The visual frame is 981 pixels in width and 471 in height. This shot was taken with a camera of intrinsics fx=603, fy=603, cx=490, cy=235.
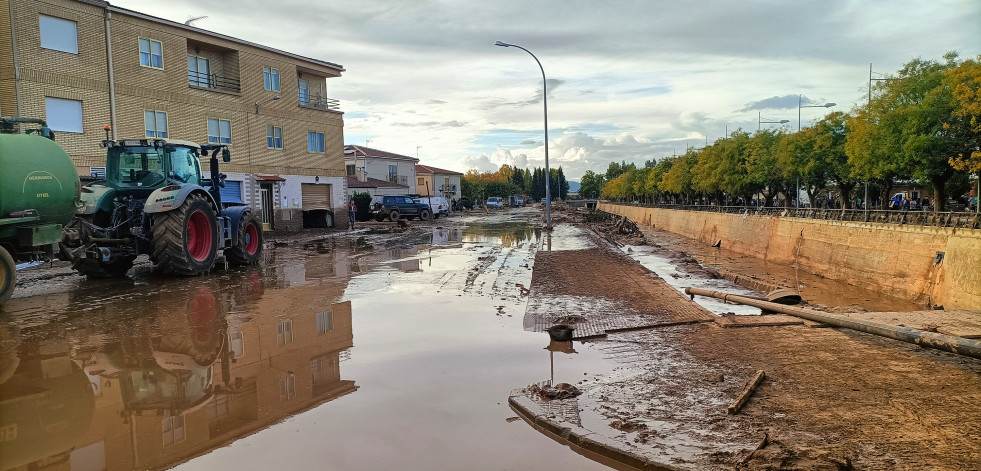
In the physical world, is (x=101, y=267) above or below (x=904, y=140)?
below

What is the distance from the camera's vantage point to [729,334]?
853cm

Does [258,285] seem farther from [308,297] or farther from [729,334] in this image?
[729,334]

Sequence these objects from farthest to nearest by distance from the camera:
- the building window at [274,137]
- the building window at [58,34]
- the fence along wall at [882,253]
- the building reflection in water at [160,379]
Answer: the building window at [274,137] → the building window at [58,34] → the fence along wall at [882,253] → the building reflection in water at [160,379]

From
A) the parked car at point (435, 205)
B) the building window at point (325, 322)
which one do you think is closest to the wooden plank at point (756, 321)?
the building window at point (325, 322)

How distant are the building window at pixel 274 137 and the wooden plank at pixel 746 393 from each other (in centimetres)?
3189

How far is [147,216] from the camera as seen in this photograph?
13758 millimetres

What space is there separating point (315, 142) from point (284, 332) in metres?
30.5

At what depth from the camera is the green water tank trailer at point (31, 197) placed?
10.4 m

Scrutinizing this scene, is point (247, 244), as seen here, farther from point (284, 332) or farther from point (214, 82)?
point (214, 82)

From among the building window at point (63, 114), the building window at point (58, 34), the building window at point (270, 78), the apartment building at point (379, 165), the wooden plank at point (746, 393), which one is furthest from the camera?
the apartment building at point (379, 165)

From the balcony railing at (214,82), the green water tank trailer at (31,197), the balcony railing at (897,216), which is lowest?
the balcony railing at (897,216)

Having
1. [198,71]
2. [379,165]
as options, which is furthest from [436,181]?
[198,71]

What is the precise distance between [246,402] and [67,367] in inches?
111

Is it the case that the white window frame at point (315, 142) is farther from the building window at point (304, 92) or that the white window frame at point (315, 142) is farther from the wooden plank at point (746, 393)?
A: the wooden plank at point (746, 393)
